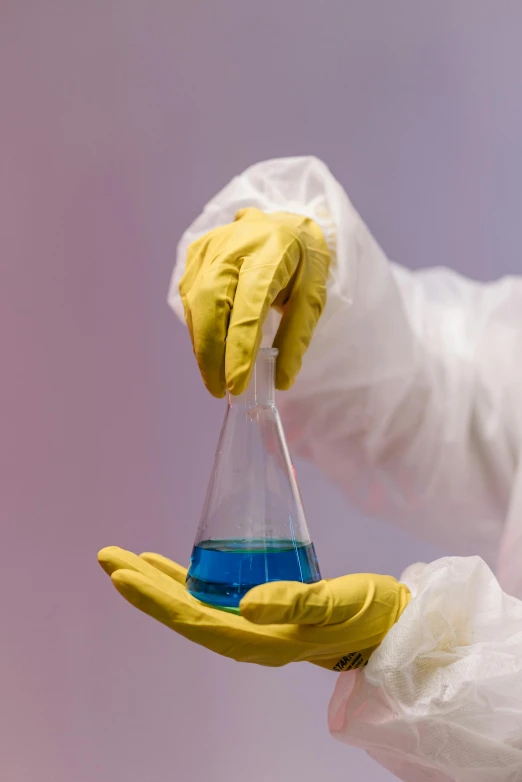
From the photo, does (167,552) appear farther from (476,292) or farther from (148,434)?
(476,292)

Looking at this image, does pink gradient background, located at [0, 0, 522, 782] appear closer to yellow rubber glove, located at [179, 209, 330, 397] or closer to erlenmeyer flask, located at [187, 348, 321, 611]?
yellow rubber glove, located at [179, 209, 330, 397]

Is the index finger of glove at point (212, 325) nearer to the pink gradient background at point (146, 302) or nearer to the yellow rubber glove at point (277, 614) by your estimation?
the yellow rubber glove at point (277, 614)

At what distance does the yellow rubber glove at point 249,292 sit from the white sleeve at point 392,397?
117 millimetres

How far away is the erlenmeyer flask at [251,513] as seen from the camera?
0.63 m

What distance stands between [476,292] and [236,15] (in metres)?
0.79

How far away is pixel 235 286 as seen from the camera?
825mm

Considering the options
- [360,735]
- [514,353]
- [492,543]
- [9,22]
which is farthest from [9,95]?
[360,735]

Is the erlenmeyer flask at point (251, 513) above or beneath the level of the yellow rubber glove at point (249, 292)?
beneath

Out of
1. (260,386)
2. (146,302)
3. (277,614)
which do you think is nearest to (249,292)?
(260,386)

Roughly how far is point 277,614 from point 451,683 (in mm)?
224

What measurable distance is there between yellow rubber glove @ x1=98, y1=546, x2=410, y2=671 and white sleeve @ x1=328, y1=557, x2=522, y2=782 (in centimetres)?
3

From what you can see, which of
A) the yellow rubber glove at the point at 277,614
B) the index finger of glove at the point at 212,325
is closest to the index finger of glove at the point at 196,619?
the yellow rubber glove at the point at 277,614

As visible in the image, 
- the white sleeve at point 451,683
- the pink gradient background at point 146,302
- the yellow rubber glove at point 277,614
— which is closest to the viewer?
the yellow rubber glove at point 277,614

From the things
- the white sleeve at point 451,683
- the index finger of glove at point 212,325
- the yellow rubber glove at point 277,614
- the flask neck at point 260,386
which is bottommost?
the white sleeve at point 451,683
